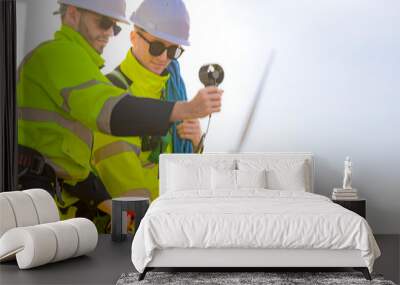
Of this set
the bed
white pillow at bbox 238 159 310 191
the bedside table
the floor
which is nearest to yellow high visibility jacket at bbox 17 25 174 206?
white pillow at bbox 238 159 310 191

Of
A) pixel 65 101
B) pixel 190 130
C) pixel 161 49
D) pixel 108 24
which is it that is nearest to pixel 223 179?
pixel 190 130

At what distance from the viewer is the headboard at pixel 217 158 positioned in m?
7.23

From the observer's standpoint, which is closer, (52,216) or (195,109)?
(52,216)

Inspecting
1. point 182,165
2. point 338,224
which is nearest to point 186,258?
point 338,224

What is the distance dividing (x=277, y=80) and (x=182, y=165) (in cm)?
152

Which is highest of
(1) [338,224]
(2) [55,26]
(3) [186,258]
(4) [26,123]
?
(2) [55,26]

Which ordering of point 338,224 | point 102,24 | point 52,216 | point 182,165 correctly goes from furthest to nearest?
point 102,24 → point 182,165 → point 52,216 → point 338,224

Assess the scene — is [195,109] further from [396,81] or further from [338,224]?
[338,224]

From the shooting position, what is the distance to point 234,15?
7426 mm

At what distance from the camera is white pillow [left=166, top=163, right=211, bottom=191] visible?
22.5 ft

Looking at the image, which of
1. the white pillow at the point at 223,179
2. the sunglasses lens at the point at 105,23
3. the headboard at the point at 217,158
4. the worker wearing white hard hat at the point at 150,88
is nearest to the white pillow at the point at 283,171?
the headboard at the point at 217,158

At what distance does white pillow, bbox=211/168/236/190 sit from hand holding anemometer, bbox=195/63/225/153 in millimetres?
716

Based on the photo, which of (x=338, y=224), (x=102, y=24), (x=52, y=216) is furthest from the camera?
(x=102, y=24)

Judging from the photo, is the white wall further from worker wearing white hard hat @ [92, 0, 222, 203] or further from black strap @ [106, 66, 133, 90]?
black strap @ [106, 66, 133, 90]
